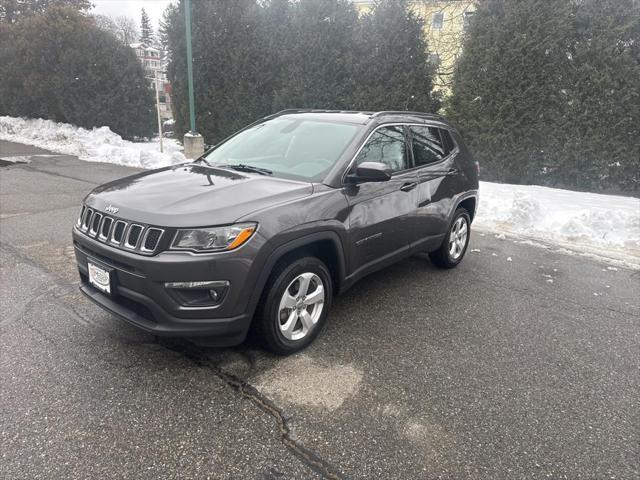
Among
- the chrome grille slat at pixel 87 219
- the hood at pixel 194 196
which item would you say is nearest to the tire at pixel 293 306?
the hood at pixel 194 196

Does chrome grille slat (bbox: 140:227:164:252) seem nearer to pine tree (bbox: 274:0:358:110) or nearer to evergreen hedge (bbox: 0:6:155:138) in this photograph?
pine tree (bbox: 274:0:358:110)

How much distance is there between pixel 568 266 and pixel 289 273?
4.15m

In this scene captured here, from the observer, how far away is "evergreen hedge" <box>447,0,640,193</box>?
8625mm

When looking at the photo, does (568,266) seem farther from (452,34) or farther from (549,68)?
(452,34)

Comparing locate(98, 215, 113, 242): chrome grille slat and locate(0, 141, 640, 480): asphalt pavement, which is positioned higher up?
locate(98, 215, 113, 242): chrome grille slat

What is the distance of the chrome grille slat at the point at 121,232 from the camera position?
2613 millimetres

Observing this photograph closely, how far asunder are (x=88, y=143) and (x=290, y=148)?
42.5ft

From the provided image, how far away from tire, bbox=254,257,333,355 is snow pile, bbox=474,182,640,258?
4.57 meters

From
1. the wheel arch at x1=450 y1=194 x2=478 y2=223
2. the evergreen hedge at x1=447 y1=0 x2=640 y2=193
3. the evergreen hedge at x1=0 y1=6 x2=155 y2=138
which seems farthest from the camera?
the evergreen hedge at x1=0 y1=6 x2=155 y2=138

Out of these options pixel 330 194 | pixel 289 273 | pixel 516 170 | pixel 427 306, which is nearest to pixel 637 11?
pixel 516 170

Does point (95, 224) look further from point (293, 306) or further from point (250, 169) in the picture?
point (293, 306)

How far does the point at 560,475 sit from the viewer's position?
2.26 metres

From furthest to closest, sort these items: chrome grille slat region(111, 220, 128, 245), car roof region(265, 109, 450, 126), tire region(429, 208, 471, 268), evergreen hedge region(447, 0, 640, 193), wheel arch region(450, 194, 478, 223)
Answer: evergreen hedge region(447, 0, 640, 193)
wheel arch region(450, 194, 478, 223)
tire region(429, 208, 471, 268)
car roof region(265, 109, 450, 126)
chrome grille slat region(111, 220, 128, 245)

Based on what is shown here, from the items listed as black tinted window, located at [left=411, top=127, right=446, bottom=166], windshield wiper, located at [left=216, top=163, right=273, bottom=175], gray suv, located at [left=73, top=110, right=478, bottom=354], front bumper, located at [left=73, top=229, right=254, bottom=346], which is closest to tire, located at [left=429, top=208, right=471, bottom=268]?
gray suv, located at [left=73, top=110, right=478, bottom=354]
